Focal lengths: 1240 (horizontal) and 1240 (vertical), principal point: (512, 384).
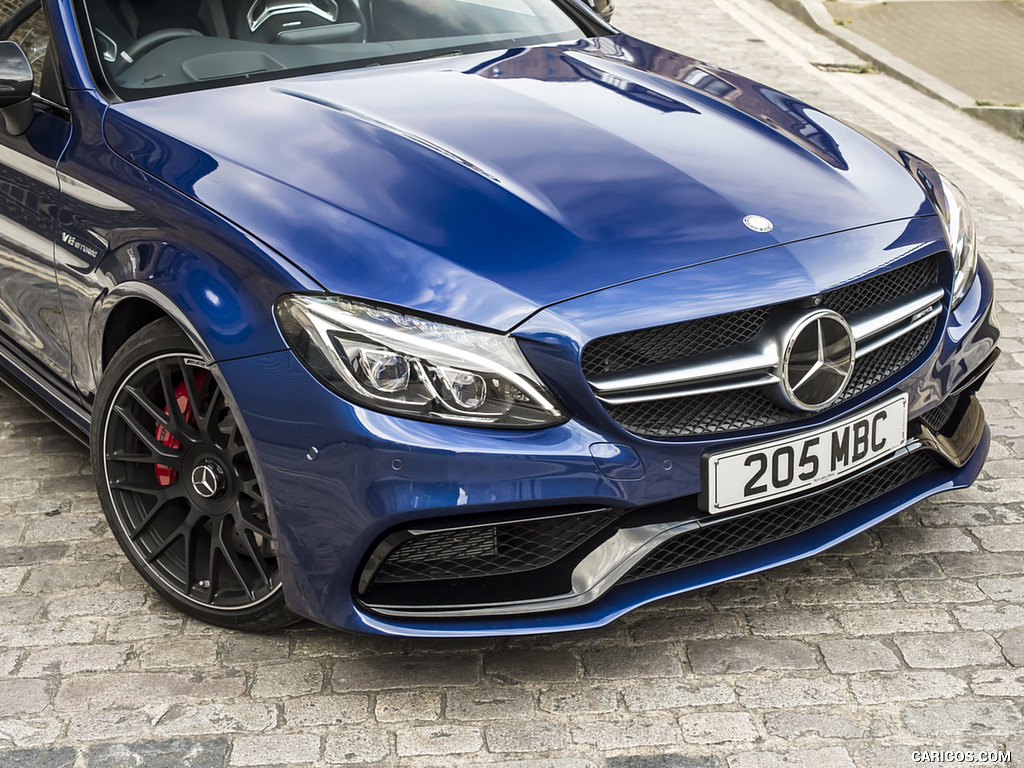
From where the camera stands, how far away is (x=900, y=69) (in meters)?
9.48

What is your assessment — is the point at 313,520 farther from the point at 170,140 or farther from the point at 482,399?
the point at 170,140

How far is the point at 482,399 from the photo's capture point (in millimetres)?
2373

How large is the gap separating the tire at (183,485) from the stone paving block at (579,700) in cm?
59

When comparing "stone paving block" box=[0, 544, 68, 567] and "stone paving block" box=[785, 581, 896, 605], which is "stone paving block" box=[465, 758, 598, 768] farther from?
"stone paving block" box=[0, 544, 68, 567]

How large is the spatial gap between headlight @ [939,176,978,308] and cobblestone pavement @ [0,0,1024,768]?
69cm

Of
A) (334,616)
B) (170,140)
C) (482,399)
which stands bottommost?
(334,616)

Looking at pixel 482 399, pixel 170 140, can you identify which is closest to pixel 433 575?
pixel 482 399

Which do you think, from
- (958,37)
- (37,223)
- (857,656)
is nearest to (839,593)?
(857,656)

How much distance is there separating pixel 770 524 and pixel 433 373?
2.81 ft

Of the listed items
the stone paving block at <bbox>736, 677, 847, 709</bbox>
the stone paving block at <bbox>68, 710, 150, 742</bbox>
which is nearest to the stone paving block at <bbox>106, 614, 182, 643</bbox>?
the stone paving block at <bbox>68, 710, 150, 742</bbox>

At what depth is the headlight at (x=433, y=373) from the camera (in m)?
2.37

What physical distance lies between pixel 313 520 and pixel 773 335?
100 cm

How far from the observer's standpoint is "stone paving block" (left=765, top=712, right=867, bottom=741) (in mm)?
2479

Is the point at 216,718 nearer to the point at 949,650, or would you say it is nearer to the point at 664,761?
the point at 664,761
